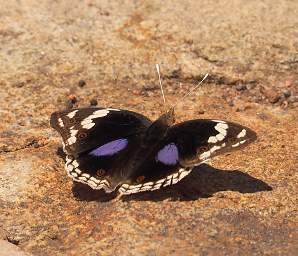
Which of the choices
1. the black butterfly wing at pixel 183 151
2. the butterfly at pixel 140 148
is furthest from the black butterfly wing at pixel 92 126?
the black butterfly wing at pixel 183 151

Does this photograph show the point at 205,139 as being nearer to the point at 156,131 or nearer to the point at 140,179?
the point at 156,131

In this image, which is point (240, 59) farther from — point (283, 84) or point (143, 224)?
point (143, 224)

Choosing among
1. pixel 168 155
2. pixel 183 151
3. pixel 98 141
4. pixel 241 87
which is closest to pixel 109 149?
pixel 98 141

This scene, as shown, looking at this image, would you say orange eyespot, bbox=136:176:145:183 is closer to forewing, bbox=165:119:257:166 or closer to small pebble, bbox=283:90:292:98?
forewing, bbox=165:119:257:166

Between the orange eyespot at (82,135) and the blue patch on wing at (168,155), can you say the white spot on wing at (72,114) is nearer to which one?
the orange eyespot at (82,135)

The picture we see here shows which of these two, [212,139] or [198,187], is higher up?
[212,139]

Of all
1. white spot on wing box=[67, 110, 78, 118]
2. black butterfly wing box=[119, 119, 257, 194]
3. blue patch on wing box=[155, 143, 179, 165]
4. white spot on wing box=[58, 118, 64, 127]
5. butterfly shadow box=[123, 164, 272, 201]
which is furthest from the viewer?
white spot on wing box=[67, 110, 78, 118]

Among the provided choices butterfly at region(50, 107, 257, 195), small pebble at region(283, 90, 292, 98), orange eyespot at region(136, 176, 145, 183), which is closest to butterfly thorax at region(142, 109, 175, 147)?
butterfly at region(50, 107, 257, 195)
